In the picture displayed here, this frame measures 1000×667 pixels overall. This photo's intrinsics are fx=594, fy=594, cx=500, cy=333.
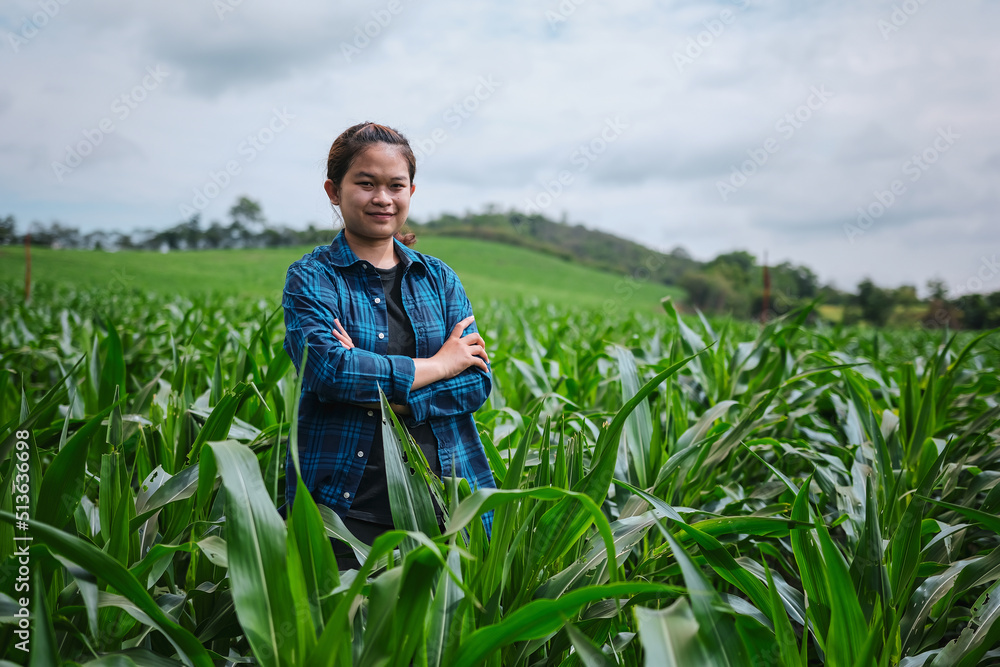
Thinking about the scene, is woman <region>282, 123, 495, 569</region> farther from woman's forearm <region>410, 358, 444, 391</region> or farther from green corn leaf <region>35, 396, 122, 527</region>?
green corn leaf <region>35, 396, 122, 527</region>

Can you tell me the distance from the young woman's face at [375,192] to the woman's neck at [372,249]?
3 centimetres

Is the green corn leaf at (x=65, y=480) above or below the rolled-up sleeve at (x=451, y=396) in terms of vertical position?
below

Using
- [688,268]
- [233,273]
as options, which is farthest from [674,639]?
[688,268]

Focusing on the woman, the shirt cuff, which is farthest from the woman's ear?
the shirt cuff

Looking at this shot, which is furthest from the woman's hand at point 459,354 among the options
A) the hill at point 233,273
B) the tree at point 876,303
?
the tree at point 876,303

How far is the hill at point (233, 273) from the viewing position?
10.0m

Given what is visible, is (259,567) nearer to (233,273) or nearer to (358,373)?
(358,373)

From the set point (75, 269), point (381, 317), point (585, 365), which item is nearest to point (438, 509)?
point (381, 317)

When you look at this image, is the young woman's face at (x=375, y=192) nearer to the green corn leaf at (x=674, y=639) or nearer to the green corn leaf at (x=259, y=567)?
the green corn leaf at (x=259, y=567)

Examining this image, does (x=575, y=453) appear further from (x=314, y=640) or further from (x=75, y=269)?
(x=75, y=269)

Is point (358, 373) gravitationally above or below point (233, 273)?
below

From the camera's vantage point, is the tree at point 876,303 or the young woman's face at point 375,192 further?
the tree at point 876,303

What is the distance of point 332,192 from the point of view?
4.15 feet

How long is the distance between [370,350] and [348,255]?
7.9 inches
